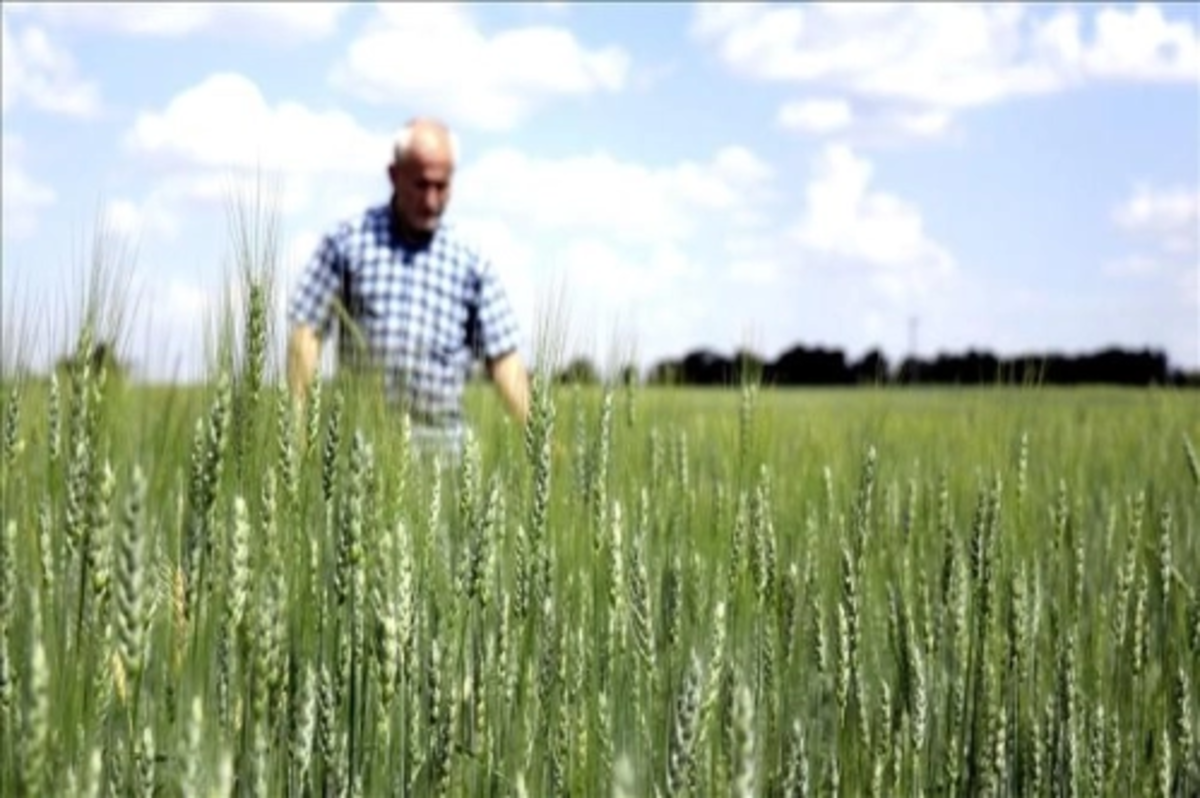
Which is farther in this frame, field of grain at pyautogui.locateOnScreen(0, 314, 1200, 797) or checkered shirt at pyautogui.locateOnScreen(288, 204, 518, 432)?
checkered shirt at pyautogui.locateOnScreen(288, 204, 518, 432)

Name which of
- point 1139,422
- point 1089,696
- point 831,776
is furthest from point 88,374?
point 1139,422

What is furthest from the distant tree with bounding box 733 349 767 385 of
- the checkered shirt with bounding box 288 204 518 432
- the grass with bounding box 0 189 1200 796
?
the checkered shirt with bounding box 288 204 518 432

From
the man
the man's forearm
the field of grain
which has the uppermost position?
the man

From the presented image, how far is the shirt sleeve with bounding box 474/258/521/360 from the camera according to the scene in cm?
515

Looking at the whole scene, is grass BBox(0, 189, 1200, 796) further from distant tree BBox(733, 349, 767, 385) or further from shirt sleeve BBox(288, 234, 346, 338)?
shirt sleeve BBox(288, 234, 346, 338)

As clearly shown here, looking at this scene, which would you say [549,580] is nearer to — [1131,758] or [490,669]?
[490,669]

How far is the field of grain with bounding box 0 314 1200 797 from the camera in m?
1.59

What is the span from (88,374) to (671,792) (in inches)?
32.8

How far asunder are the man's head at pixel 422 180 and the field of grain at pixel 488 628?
85.2 inches

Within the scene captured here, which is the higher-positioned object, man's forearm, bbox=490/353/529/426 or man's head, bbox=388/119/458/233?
man's head, bbox=388/119/458/233

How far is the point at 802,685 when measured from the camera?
2793 millimetres

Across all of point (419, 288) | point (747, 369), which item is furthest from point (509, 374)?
point (747, 369)

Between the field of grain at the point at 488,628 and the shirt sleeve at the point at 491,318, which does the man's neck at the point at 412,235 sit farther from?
the field of grain at the point at 488,628

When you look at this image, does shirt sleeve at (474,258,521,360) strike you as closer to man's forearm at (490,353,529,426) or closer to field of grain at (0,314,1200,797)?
man's forearm at (490,353,529,426)
